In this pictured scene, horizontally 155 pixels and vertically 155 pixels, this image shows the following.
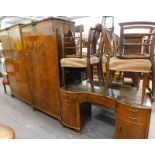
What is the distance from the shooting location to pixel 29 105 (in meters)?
3.48

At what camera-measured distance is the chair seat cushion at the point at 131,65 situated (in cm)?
162

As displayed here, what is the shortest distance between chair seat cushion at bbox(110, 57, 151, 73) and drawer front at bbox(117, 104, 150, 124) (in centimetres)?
44

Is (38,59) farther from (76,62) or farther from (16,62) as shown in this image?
(16,62)

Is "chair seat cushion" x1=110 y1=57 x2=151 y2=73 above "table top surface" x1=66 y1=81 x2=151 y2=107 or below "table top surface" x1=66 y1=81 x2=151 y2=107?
above

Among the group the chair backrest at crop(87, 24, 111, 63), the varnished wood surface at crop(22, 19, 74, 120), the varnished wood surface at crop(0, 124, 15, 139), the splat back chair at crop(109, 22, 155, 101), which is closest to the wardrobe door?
the varnished wood surface at crop(22, 19, 74, 120)

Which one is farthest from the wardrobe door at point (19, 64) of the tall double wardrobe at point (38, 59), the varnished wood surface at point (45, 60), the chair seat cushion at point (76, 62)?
the chair seat cushion at point (76, 62)

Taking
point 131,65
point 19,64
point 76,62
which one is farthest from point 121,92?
point 19,64

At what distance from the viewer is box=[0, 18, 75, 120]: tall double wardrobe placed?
7.54ft

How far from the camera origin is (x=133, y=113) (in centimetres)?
172

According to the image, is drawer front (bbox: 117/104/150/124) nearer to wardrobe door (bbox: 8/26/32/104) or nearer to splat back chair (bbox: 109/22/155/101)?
splat back chair (bbox: 109/22/155/101)

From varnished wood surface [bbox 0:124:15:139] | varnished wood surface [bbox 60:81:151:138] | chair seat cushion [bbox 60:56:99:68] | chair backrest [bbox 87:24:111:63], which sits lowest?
varnished wood surface [bbox 60:81:151:138]

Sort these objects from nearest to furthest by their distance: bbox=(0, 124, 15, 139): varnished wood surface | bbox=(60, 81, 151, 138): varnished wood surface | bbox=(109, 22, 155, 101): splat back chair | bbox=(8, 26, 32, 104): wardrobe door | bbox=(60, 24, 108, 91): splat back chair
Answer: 1. bbox=(0, 124, 15, 139): varnished wood surface
2. bbox=(109, 22, 155, 101): splat back chair
3. bbox=(60, 81, 151, 138): varnished wood surface
4. bbox=(60, 24, 108, 91): splat back chair
5. bbox=(8, 26, 32, 104): wardrobe door

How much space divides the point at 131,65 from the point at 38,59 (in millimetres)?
1638
